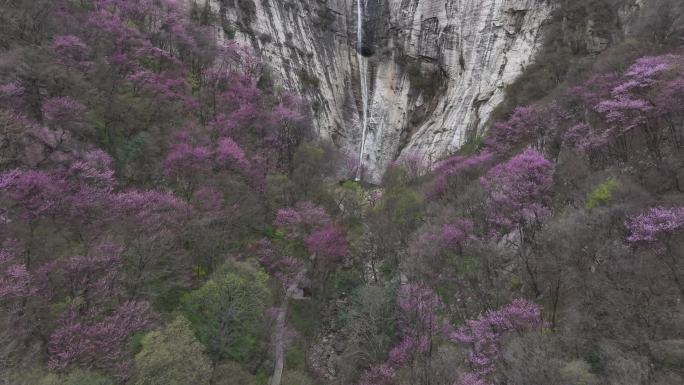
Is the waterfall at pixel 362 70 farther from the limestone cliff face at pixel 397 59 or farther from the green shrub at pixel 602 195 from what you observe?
the green shrub at pixel 602 195

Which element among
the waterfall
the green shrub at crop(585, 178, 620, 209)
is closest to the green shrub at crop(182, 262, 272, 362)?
the green shrub at crop(585, 178, 620, 209)

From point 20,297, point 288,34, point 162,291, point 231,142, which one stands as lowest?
point 162,291

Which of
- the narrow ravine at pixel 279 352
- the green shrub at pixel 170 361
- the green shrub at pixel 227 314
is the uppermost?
the green shrub at pixel 170 361

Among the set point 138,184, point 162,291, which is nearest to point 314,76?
point 138,184

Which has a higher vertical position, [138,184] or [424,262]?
[424,262]

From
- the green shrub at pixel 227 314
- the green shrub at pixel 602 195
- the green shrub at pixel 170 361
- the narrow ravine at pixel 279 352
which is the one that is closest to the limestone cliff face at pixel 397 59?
the green shrub at pixel 602 195

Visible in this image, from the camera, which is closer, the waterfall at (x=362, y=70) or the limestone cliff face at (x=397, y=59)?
the limestone cliff face at (x=397, y=59)

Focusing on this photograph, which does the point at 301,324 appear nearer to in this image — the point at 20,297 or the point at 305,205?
the point at 305,205

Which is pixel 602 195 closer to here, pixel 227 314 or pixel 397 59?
pixel 227 314

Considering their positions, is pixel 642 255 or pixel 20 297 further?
pixel 20 297

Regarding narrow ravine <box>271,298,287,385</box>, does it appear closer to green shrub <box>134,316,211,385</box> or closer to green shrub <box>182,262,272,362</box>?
green shrub <box>182,262,272,362</box>
